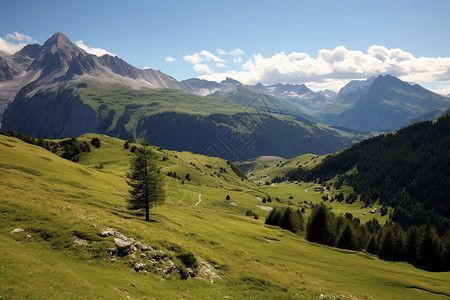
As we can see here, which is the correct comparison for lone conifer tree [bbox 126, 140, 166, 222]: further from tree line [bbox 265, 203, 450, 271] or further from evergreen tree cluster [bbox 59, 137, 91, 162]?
evergreen tree cluster [bbox 59, 137, 91, 162]

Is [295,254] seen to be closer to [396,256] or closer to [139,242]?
[139,242]

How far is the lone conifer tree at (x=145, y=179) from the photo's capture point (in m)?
50.6

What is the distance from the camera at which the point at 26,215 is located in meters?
31.8

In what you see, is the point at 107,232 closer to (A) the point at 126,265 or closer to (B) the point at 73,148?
(A) the point at 126,265

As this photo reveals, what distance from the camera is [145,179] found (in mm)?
51031

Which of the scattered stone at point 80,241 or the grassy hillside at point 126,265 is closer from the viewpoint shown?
the grassy hillside at point 126,265

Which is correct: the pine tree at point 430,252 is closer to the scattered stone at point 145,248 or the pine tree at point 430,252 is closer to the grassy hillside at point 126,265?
the grassy hillside at point 126,265

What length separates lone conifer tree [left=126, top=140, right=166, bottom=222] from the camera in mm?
50625

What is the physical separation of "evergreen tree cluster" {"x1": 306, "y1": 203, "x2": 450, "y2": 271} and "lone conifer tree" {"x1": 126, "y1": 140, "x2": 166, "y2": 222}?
221 feet

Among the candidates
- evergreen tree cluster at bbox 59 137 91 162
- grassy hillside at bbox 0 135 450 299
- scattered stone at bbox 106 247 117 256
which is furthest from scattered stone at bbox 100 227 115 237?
evergreen tree cluster at bbox 59 137 91 162

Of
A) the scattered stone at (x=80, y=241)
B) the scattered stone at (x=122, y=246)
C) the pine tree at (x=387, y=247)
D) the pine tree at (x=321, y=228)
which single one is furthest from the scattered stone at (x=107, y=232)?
the pine tree at (x=387, y=247)

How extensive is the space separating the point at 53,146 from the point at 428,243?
646ft

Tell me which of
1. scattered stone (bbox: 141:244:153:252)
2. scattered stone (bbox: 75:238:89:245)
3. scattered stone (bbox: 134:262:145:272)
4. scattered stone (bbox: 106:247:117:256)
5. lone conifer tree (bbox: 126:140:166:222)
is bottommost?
scattered stone (bbox: 134:262:145:272)

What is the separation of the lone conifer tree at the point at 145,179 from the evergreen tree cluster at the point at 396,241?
67475 mm
